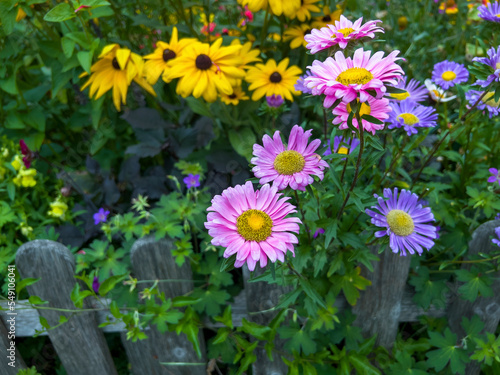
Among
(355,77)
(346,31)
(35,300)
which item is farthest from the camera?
(35,300)

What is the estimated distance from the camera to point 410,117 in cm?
111

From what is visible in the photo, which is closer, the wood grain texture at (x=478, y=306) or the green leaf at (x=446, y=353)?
the wood grain texture at (x=478, y=306)

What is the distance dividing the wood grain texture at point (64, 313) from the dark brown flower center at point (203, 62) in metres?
0.75

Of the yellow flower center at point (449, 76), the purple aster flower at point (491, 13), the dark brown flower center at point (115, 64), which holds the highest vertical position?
the purple aster flower at point (491, 13)

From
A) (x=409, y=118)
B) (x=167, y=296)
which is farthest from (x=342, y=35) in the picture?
(x=167, y=296)

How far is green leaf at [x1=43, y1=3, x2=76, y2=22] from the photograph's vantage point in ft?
4.07

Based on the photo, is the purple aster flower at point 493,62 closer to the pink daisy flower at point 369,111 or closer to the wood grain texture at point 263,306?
the pink daisy flower at point 369,111

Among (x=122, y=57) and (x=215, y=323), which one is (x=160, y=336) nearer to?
(x=215, y=323)

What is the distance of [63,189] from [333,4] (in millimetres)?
1399

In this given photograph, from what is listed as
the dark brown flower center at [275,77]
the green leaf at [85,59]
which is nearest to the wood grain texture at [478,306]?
the dark brown flower center at [275,77]

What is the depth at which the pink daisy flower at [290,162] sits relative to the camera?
0.82 meters

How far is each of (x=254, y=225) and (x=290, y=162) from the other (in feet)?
0.50

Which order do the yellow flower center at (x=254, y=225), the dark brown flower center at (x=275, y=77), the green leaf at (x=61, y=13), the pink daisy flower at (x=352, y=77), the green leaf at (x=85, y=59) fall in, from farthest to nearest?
the dark brown flower center at (x=275, y=77), the green leaf at (x=85, y=59), the green leaf at (x=61, y=13), the yellow flower center at (x=254, y=225), the pink daisy flower at (x=352, y=77)

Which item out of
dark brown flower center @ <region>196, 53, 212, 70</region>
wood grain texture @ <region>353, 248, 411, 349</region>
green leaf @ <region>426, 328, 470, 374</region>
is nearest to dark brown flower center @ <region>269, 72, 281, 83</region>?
dark brown flower center @ <region>196, 53, 212, 70</region>
